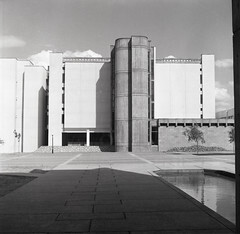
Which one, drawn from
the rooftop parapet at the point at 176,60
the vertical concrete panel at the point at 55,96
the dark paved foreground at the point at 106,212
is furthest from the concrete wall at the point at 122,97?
the dark paved foreground at the point at 106,212

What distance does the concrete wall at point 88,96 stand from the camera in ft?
206

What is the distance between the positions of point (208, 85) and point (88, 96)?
24.6m

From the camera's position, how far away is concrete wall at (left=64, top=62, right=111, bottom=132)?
62.9 m

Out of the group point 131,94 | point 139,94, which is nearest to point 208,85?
point 139,94

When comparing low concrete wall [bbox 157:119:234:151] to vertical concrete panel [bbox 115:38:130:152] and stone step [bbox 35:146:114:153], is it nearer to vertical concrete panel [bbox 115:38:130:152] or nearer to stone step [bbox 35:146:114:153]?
vertical concrete panel [bbox 115:38:130:152]

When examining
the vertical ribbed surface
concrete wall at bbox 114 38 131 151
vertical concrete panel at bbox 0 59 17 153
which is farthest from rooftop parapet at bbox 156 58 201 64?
vertical concrete panel at bbox 0 59 17 153

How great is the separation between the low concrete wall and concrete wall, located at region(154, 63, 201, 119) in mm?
6913

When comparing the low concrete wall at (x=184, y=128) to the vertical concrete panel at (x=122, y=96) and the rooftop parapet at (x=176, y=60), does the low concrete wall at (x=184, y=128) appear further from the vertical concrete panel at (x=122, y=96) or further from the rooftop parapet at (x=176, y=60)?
the rooftop parapet at (x=176, y=60)

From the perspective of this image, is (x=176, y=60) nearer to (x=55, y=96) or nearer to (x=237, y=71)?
(x=55, y=96)

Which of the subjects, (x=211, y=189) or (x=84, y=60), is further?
(x=84, y=60)

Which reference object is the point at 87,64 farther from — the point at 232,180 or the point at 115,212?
the point at 115,212

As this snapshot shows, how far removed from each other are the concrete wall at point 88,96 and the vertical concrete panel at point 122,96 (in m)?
7.86

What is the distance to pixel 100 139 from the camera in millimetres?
67125

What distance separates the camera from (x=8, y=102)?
212 feet
